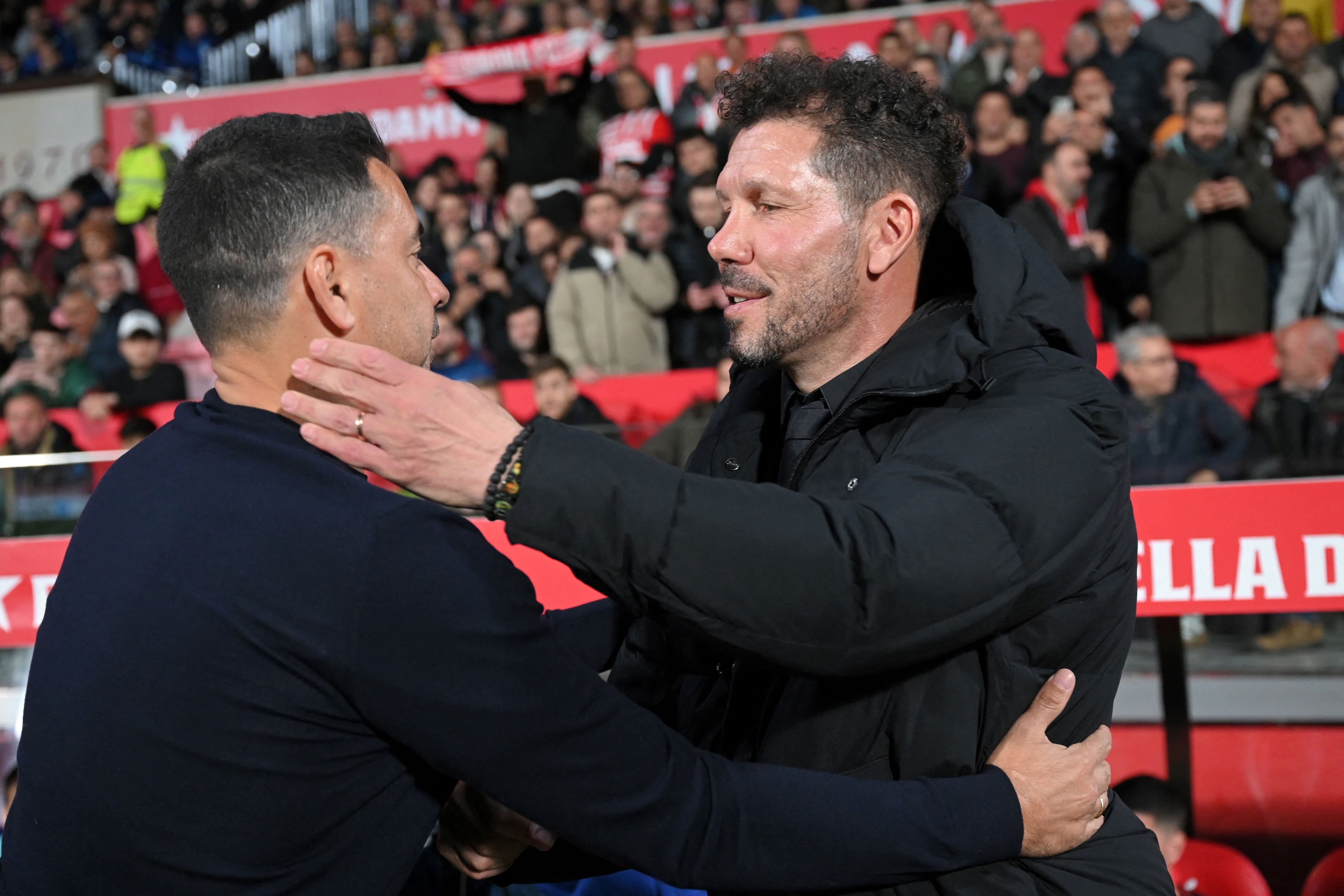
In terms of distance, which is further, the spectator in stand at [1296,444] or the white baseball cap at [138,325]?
the white baseball cap at [138,325]

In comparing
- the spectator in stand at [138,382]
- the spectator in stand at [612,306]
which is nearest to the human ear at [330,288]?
the spectator in stand at [612,306]

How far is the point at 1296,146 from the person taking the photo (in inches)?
277

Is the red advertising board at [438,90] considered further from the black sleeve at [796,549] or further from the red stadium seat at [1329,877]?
the black sleeve at [796,549]

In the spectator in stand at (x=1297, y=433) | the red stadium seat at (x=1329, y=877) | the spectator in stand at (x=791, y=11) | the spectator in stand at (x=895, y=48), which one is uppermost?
the spectator in stand at (x=791, y=11)

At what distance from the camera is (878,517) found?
153 cm

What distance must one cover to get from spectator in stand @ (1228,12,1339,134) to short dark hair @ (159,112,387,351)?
715 cm

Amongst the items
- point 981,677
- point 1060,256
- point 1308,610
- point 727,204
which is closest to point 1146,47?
point 1060,256

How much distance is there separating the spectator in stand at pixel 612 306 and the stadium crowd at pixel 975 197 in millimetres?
15

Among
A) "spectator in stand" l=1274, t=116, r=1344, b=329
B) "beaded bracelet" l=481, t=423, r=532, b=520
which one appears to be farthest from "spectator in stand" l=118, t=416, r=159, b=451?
"spectator in stand" l=1274, t=116, r=1344, b=329

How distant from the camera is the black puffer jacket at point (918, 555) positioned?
1.47m

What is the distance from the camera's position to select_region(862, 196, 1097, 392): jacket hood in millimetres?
1813

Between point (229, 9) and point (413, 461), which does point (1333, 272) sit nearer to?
point (413, 461)

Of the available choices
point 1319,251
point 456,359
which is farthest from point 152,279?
point 1319,251

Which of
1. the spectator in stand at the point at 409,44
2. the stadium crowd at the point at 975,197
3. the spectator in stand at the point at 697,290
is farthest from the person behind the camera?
the spectator in stand at the point at 409,44
